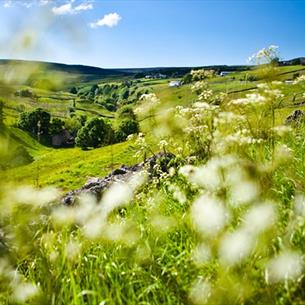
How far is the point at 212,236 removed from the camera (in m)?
3.16

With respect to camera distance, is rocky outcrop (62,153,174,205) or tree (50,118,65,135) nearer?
rocky outcrop (62,153,174,205)

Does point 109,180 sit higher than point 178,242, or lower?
lower

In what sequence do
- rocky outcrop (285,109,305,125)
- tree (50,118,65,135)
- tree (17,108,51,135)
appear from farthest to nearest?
1. tree (50,118,65,135)
2. rocky outcrop (285,109,305,125)
3. tree (17,108,51,135)

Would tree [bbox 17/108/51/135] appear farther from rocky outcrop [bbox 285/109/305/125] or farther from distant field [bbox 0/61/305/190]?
rocky outcrop [bbox 285/109/305/125]

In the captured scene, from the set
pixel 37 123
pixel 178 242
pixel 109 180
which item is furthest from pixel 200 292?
pixel 109 180

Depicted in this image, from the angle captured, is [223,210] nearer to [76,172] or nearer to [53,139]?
[76,172]

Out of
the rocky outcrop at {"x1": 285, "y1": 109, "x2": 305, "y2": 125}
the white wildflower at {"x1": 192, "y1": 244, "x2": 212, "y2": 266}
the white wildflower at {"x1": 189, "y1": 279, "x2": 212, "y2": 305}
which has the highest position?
the white wildflower at {"x1": 192, "y1": 244, "x2": 212, "y2": 266}

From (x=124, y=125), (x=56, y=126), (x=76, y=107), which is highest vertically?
(x=124, y=125)

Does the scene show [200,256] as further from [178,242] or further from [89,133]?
[89,133]

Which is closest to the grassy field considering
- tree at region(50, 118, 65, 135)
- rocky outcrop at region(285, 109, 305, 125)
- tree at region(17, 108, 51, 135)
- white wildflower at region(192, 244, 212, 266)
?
white wildflower at region(192, 244, 212, 266)

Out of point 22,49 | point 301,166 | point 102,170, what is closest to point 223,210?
point 22,49

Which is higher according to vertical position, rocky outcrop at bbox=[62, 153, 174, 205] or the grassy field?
the grassy field

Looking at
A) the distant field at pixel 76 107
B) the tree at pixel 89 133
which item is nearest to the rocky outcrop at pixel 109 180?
the distant field at pixel 76 107

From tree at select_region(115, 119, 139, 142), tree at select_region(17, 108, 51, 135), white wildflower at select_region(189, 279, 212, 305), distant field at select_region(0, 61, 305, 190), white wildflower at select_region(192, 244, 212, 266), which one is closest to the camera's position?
distant field at select_region(0, 61, 305, 190)
